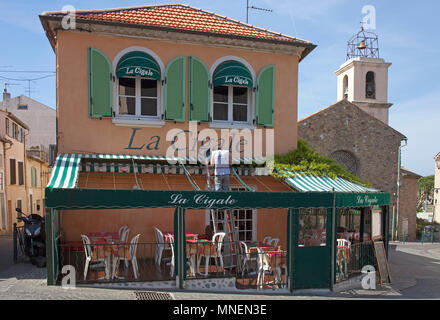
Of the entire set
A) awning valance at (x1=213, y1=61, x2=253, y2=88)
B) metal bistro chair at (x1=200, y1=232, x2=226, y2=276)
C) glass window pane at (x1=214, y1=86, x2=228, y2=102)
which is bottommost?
metal bistro chair at (x1=200, y1=232, x2=226, y2=276)

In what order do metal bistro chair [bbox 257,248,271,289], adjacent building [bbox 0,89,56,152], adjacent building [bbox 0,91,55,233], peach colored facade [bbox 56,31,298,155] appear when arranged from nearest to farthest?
1. metal bistro chair [bbox 257,248,271,289]
2. peach colored facade [bbox 56,31,298,155]
3. adjacent building [bbox 0,91,55,233]
4. adjacent building [bbox 0,89,56,152]

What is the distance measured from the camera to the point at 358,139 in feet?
78.3

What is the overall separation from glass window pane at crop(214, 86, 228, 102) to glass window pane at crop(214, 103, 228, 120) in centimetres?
16

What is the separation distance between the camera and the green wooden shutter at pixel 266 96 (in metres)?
11.2

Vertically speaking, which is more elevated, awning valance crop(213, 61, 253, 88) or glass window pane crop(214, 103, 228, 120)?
awning valance crop(213, 61, 253, 88)

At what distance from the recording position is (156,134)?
10.3 m

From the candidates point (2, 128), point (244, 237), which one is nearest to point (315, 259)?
point (244, 237)

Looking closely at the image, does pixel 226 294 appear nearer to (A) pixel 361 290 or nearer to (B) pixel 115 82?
(A) pixel 361 290

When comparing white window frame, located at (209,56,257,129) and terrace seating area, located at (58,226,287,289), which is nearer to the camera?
terrace seating area, located at (58,226,287,289)

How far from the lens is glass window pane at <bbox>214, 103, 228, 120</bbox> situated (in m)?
11.1

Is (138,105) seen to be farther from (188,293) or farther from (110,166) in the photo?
(188,293)

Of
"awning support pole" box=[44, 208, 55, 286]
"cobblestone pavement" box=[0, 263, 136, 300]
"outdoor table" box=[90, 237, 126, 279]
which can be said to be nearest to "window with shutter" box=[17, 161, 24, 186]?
"cobblestone pavement" box=[0, 263, 136, 300]

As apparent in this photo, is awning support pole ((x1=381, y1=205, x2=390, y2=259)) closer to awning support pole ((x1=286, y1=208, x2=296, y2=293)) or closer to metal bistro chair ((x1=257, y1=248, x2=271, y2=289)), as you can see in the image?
awning support pole ((x1=286, y1=208, x2=296, y2=293))

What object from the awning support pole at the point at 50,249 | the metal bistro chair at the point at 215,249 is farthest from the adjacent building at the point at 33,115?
the metal bistro chair at the point at 215,249
